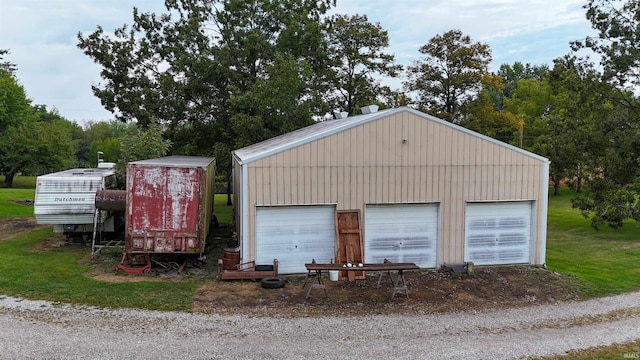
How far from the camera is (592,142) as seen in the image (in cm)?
2223

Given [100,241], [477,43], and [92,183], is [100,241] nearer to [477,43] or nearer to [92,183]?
[92,183]

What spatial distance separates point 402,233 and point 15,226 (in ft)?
51.0

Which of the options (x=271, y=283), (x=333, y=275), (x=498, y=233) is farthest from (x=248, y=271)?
(x=498, y=233)

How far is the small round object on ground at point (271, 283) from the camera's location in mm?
11102

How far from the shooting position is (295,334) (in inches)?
327

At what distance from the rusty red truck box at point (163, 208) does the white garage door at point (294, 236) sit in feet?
5.69

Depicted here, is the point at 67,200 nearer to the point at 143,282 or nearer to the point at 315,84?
the point at 143,282

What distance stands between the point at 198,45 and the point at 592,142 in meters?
20.6

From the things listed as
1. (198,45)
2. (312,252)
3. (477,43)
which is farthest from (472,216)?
(477,43)

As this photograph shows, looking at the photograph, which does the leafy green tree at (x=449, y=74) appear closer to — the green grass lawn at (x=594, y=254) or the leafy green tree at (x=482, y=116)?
the leafy green tree at (x=482, y=116)

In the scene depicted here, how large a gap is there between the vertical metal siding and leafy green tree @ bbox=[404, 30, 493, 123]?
1751 centimetres

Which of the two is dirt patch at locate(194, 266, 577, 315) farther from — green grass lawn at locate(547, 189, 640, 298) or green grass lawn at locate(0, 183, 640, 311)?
green grass lawn at locate(547, 189, 640, 298)

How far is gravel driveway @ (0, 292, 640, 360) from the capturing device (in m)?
7.43

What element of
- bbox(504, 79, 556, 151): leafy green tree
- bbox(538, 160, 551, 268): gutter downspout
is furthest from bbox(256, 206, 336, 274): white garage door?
bbox(504, 79, 556, 151): leafy green tree
